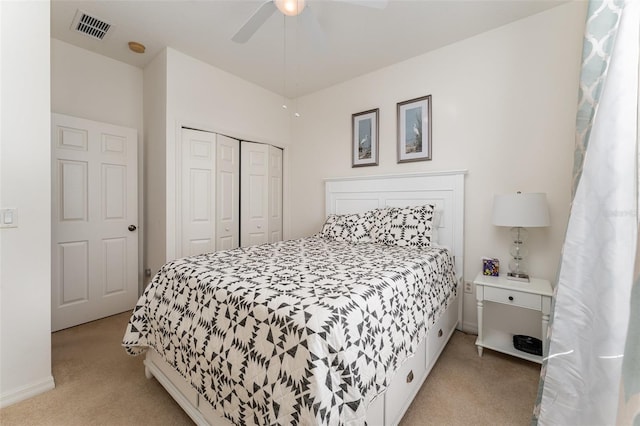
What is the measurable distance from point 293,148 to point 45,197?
2.84 meters

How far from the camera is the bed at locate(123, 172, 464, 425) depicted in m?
0.97

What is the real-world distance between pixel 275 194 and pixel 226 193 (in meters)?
0.79

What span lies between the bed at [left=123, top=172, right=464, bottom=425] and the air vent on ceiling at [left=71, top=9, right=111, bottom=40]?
7.63 ft

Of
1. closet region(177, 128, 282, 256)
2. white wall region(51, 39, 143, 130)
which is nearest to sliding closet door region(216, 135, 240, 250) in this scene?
closet region(177, 128, 282, 256)

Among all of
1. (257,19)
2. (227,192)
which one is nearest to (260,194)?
(227,192)

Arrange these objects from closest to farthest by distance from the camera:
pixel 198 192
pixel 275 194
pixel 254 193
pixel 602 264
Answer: pixel 602 264 < pixel 198 192 < pixel 254 193 < pixel 275 194

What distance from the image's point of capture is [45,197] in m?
1.73

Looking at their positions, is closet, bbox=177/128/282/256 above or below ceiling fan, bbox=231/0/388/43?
below

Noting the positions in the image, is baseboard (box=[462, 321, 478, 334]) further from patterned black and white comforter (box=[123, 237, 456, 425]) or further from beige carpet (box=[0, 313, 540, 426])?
patterned black and white comforter (box=[123, 237, 456, 425])

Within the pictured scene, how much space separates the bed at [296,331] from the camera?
0.97 meters

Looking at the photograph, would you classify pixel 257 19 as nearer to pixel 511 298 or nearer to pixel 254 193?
pixel 254 193

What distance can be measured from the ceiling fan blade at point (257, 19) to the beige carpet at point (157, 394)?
2460mm

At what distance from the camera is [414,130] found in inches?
113

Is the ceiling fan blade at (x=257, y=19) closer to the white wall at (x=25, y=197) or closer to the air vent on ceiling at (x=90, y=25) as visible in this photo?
the white wall at (x=25, y=197)
